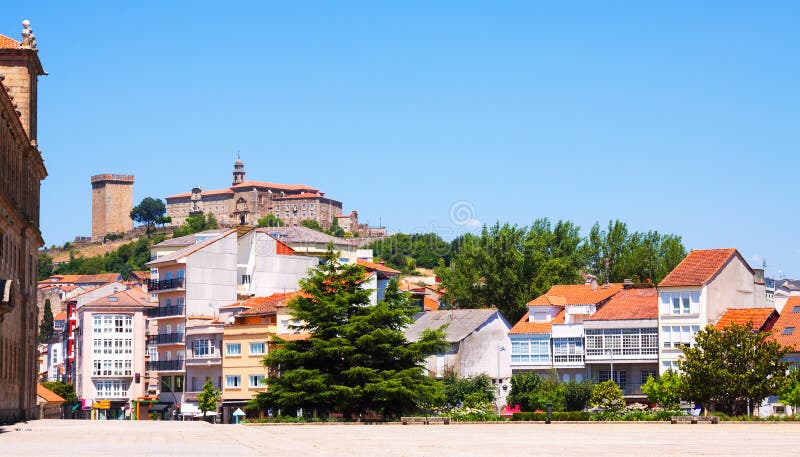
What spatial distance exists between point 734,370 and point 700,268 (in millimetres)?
22592

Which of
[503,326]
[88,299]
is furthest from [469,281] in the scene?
[88,299]

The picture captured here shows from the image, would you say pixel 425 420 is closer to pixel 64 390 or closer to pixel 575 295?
pixel 575 295

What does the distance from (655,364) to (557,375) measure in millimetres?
7837

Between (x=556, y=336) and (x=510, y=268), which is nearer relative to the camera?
(x=556, y=336)

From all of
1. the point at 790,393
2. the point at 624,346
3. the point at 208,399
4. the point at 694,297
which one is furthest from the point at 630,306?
the point at 208,399

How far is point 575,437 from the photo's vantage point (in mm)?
43969

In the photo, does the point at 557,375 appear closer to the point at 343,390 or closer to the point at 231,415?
the point at 231,415

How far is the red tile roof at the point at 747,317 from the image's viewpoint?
85.6 metres

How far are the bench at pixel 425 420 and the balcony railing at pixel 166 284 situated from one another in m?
49.3

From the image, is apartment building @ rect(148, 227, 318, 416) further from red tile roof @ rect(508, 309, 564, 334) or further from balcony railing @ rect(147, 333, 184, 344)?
red tile roof @ rect(508, 309, 564, 334)

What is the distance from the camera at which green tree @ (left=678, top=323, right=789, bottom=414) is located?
224 feet

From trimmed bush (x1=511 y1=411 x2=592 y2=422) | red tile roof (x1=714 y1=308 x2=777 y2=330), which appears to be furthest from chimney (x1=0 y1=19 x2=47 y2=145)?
red tile roof (x1=714 y1=308 x2=777 y2=330)

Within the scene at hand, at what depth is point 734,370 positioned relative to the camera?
69.2 meters

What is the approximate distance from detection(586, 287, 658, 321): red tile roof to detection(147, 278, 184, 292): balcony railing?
34701 millimetres
